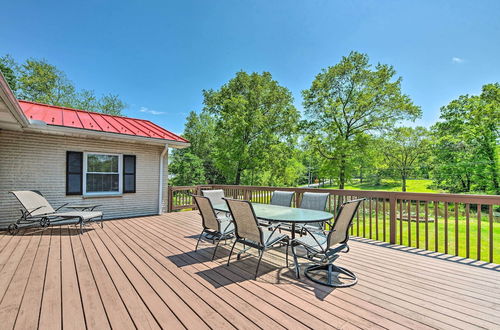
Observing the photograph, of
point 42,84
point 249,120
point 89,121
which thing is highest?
point 42,84

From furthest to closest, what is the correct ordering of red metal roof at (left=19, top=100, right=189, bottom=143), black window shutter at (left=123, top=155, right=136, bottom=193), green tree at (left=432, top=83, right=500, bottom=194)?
green tree at (left=432, top=83, right=500, bottom=194) < black window shutter at (left=123, top=155, right=136, bottom=193) < red metal roof at (left=19, top=100, right=189, bottom=143)

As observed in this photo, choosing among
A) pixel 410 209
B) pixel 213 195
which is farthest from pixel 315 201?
pixel 410 209

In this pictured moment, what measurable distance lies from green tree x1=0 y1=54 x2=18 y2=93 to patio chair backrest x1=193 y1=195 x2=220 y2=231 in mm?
21200

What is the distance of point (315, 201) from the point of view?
440cm

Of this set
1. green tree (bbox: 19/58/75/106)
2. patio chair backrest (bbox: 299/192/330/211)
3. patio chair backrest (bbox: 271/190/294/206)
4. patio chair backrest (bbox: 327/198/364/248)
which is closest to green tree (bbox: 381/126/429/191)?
patio chair backrest (bbox: 271/190/294/206)

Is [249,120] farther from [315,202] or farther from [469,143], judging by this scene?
[469,143]

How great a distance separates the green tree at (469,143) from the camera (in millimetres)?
15586

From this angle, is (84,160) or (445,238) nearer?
(445,238)

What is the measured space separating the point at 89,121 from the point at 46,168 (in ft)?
5.48

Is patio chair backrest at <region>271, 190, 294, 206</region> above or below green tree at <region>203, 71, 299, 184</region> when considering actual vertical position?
below

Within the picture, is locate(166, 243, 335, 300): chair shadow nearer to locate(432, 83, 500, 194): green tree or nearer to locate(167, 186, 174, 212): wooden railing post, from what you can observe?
locate(167, 186, 174, 212): wooden railing post

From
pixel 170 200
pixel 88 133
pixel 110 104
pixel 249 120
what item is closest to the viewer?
pixel 88 133

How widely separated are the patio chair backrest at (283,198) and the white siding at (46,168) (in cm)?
468

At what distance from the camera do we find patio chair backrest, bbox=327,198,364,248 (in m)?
2.67
